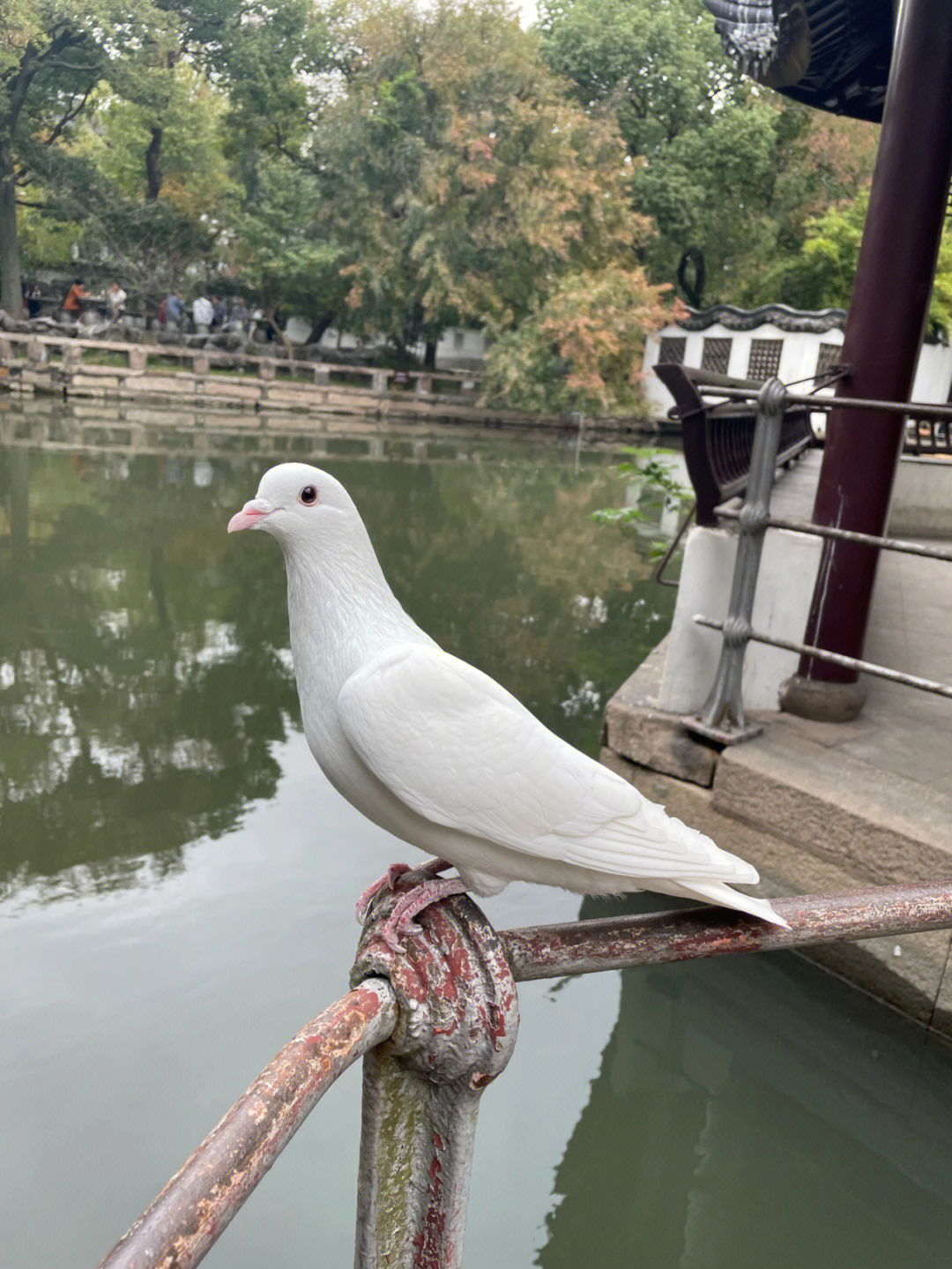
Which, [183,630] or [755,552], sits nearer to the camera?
[755,552]

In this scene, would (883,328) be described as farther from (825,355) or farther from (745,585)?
(825,355)

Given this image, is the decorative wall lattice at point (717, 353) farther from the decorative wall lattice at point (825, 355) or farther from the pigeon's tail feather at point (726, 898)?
the pigeon's tail feather at point (726, 898)

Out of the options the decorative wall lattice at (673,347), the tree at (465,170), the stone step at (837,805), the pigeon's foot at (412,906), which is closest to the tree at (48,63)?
the tree at (465,170)

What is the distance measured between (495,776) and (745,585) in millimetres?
1871

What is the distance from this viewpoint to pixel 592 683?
4914 mm

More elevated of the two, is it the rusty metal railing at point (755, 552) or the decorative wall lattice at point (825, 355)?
the decorative wall lattice at point (825, 355)

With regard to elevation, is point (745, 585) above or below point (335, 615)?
below

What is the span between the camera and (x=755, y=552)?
8.81ft

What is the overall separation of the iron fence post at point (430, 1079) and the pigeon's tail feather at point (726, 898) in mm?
218

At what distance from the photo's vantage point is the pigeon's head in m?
1.03

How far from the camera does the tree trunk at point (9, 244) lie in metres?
16.6

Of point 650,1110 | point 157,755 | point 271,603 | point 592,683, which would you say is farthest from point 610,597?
point 650,1110

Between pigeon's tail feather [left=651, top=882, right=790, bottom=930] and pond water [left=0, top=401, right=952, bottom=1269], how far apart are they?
135 cm

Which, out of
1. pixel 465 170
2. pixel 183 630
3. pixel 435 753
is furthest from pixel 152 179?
pixel 435 753
